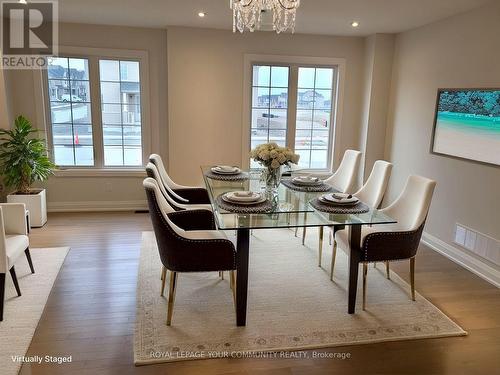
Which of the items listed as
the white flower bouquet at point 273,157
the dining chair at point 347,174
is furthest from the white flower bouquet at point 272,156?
the dining chair at point 347,174

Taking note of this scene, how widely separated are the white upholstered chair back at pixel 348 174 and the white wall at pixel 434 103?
894 millimetres

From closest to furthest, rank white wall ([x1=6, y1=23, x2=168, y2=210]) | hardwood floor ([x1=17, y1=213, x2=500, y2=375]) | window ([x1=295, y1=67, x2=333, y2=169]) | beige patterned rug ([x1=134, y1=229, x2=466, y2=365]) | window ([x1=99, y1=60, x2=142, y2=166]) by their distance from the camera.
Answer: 1. hardwood floor ([x1=17, y1=213, x2=500, y2=375])
2. beige patterned rug ([x1=134, y1=229, x2=466, y2=365])
3. white wall ([x1=6, y1=23, x2=168, y2=210])
4. window ([x1=99, y1=60, x2=142, y2=166])
5. window ([x1=295, y1=67, x2=333, y2=169])

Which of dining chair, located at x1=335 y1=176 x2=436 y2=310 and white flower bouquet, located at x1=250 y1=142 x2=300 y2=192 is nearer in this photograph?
dining chair, located at x1=335 y1=176 x2=436 y2=310

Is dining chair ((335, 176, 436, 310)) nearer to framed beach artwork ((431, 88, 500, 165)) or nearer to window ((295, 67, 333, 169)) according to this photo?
framed beach artwork ((431, 88, 500, 165))

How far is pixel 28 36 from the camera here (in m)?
4.75

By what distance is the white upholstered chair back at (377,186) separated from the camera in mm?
3572

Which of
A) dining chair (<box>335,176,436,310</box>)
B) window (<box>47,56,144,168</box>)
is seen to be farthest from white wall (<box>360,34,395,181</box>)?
window (<box>47,56,144,168</box>)

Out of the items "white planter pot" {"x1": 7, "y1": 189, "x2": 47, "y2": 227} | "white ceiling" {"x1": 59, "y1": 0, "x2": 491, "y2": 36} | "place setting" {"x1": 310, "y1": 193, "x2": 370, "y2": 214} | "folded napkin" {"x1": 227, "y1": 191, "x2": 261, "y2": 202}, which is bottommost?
"white planter pot" {"x1": 7, "y1": 189, "x2": 47, "y2": 227}

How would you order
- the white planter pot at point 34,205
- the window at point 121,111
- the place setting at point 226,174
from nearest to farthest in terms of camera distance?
the place setting at point 226,174
the white planter pot at point 34,205
the window at point 121,111

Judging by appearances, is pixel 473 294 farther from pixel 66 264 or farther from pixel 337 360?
pixel 66 264

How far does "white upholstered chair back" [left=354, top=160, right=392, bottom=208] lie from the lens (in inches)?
141

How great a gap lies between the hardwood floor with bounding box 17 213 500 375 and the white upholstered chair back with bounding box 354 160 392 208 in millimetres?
687

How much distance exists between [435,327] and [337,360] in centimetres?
84

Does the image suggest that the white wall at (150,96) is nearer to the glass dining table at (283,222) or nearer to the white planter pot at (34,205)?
the white planter pot at (34,205)
